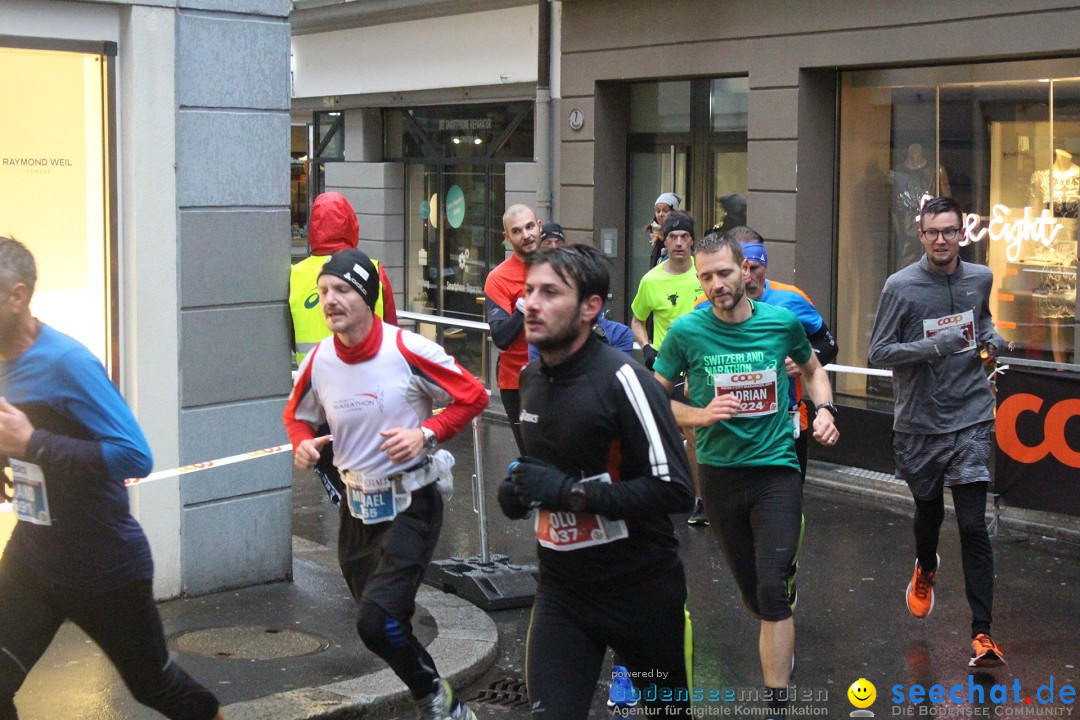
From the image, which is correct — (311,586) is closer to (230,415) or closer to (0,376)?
(230,415)

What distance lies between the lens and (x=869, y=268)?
508 inches

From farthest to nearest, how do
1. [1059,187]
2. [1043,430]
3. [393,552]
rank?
[1059,187] < [1043,430] < [393,552]

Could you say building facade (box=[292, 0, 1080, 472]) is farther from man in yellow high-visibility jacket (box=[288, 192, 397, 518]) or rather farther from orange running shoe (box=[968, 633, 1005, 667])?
man in yellow high-visibility jacket (box=[288, 192, 397, 518])


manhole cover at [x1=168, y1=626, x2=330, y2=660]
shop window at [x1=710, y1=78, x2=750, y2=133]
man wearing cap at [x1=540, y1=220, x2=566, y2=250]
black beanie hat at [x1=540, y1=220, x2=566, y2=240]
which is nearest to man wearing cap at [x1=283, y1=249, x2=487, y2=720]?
manhole cover at [x1=168, y1=626, x2=330, y2=660]

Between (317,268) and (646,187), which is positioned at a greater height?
(646,187)

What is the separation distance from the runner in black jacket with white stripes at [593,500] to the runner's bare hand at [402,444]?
0.84 metres

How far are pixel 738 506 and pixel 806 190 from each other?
763 cm

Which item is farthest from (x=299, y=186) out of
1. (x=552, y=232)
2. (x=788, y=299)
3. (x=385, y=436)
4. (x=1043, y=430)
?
(x=385, y=436)

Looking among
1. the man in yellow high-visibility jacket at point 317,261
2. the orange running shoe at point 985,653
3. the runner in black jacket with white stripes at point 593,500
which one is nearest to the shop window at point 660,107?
the man in yellow high-visibility jacket at point 317,261

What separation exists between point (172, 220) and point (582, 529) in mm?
3727

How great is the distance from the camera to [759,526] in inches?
226

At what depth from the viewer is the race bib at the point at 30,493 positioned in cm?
453

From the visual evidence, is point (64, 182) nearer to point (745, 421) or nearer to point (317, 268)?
point (317, 268)
